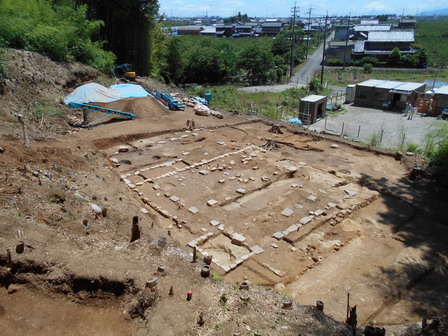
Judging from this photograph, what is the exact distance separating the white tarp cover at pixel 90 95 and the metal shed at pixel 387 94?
2160 cm

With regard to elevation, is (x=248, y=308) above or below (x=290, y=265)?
above

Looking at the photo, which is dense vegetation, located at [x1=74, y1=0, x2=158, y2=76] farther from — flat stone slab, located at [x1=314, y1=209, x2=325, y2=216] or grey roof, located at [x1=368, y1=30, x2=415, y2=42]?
grey roof, located at [x1=368, y1=30, x2=415, y2=42]

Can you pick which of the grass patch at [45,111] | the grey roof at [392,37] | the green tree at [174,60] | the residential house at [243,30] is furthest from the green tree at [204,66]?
the residential house at [243,30]

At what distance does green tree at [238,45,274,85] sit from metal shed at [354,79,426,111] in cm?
1407

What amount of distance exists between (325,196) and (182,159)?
19.1 feet

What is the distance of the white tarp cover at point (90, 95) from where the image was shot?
607 inches

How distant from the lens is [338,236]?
10.1 meters

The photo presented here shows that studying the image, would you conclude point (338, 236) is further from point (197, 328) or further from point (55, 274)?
point (55, 274)

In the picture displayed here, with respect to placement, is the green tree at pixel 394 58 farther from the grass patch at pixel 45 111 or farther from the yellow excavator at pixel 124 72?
the grass patch at pixel 45 111

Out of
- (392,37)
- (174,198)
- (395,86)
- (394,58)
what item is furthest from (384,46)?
(174,198)

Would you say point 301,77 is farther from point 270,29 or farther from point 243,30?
point 243,30

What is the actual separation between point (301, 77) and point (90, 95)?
36306 mm

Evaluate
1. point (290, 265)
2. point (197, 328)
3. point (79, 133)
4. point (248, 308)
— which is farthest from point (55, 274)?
point (79, 133)

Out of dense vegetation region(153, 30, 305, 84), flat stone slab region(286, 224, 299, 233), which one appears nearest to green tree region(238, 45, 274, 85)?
dense vegetation region(153, 30, 305, 84)
